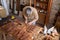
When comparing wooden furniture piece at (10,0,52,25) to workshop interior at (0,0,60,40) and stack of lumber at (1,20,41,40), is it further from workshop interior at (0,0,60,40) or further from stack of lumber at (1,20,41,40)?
stack of lumber at (1,20,41,40)

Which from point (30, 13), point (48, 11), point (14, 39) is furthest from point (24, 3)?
point (14, 39)

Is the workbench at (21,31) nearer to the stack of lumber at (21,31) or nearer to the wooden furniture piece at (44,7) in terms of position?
the stack of lumber at (21,31)

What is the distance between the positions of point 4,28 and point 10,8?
10.1ft

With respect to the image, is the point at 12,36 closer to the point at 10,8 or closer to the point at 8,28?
the point at 8,28

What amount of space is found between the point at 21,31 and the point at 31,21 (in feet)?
3.46

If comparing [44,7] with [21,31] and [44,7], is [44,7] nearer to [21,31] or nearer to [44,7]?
[44,7]

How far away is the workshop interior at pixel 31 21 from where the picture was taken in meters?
2.46

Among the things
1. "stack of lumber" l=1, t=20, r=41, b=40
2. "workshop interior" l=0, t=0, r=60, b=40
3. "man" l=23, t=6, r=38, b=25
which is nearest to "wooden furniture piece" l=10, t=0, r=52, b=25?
"workshop interior" l=0, t=0, r=60, b=40

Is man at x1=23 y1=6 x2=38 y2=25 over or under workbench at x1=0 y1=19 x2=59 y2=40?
over

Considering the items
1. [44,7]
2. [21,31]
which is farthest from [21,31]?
[44,7]

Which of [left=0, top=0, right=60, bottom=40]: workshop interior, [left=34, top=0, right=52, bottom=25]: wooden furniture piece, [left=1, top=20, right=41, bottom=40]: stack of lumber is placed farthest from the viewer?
[left=34, top=0, right=52, bottom=25]: wooden furniture piece

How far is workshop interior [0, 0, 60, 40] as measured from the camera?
97.0 inches

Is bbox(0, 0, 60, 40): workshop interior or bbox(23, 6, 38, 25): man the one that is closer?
bbox(0, 0, 60, 40): workshop interior

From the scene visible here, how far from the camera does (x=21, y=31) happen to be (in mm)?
2492
